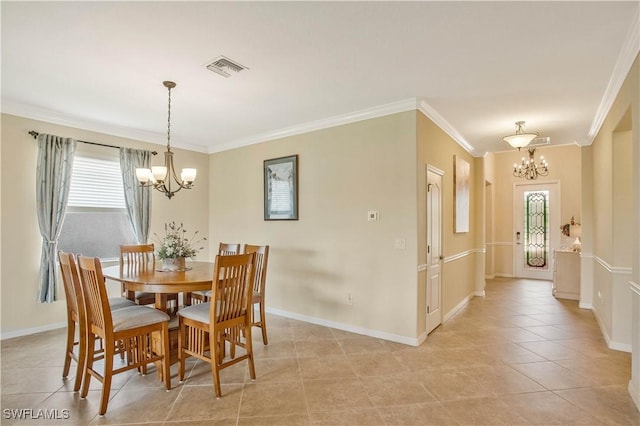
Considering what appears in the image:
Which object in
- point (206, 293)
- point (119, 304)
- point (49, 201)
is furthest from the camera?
point (49, 201)

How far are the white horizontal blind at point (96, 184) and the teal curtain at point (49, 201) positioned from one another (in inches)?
7.5

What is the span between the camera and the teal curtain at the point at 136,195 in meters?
4.59

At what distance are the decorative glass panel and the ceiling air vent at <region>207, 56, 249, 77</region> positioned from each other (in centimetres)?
756

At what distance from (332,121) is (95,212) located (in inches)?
134

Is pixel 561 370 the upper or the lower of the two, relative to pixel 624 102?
lower

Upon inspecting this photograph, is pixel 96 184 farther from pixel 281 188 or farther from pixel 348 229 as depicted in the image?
pixel 348 229

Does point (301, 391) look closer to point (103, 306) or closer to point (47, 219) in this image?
point (103, 306)

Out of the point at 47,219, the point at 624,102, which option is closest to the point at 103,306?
the point at 47,219

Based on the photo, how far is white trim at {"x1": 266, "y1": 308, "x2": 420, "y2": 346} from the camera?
3.52 m

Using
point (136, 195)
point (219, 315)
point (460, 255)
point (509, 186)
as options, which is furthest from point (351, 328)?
point (509, 186)

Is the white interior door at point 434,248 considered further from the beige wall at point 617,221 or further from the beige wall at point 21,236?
the beige wall at point 21,236

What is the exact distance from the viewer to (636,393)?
2340 mm

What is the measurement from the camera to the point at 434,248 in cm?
397

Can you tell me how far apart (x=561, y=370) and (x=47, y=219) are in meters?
5.61
